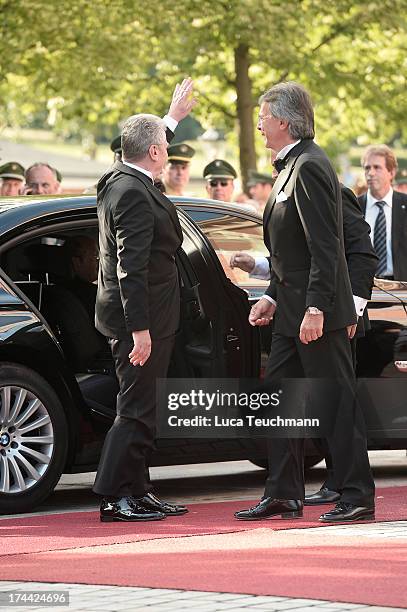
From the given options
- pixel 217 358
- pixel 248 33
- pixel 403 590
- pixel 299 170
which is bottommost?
pixel 403 590

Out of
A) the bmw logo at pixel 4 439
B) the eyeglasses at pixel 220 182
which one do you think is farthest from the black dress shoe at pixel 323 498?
the eyeglasses at pixel 220 182

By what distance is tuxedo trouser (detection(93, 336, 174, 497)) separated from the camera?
812 cm

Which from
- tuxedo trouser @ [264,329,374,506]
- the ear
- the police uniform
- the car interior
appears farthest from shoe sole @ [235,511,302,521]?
the police uniform

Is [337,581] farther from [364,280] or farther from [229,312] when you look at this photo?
[229,312]

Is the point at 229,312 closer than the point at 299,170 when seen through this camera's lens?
No

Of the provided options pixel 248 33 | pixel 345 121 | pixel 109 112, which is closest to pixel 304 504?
pixel 248 33

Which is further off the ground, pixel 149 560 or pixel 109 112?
pixel 109 112

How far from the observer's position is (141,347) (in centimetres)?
793

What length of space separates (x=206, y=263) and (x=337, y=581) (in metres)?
3.07

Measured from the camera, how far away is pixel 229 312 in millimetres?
8820

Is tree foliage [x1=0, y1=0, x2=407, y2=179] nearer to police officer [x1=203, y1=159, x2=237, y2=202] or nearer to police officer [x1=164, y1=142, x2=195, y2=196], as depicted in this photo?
police officer [x1=203, y1=159, x2=237, y2=202]

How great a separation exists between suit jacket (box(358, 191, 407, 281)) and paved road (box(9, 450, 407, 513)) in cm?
135

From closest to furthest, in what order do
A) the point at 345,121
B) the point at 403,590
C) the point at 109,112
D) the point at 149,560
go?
the point at 403,590 → the point at 149,560 → the point at 109,112 → the point at 345,121

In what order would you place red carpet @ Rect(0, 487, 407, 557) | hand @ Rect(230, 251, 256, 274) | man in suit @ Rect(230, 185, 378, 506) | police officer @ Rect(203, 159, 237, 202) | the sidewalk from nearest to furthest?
the sidewalk
red carpet @ Rect(0, 487, 407, 557)
man in suit @ Rect(230, 185, 378, 506)
hand @ Rect(230, 251, 256, 274)
police officer @ Rect(203, 159, 237, 202)
